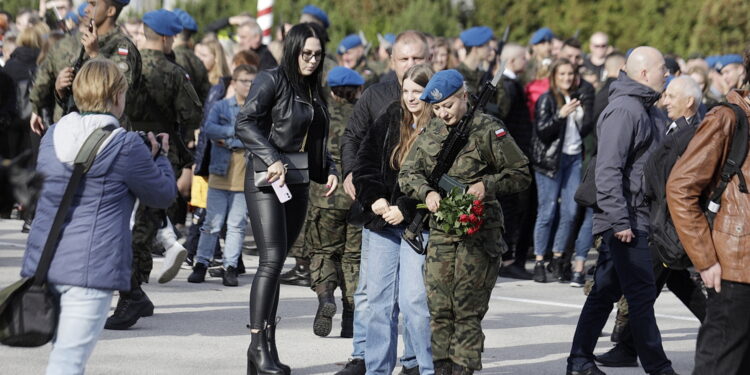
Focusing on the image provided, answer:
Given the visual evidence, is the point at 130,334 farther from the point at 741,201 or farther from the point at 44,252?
the point at 741,201

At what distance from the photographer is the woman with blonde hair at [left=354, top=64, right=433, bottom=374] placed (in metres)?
6.64

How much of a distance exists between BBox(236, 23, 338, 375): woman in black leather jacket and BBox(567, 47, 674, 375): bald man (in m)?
1.74

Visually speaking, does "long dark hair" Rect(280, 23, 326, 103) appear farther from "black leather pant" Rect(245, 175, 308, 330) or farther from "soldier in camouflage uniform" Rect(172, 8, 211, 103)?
"soldier in camouflage uniform" Rect(172, 8, 211, 103)

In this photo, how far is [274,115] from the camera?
735 centimetres

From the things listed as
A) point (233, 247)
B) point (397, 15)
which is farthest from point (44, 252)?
point (397, 15)

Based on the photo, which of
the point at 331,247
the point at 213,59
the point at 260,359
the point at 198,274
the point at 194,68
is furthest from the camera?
the point at 213,59

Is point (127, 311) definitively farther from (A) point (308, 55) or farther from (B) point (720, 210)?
(B) point (720, 210)

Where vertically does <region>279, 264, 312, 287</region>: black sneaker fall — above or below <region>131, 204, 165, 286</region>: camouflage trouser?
below

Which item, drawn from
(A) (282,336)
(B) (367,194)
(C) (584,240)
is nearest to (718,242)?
(B) (367,194)

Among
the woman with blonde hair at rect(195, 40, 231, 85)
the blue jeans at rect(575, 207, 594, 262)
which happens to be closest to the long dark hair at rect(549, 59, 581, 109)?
the blue jeans at rect(575, 207, 594, 262)

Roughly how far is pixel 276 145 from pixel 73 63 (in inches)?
74.4

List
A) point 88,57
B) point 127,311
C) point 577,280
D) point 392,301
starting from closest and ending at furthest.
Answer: point 392,301, point 88,57, point 127,311, point 577,280

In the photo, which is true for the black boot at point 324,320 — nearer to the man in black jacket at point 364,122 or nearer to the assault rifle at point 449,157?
the man in black jacket at point 364,122

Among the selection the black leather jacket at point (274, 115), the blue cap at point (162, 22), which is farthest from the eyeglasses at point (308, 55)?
the blue cap at point (162, 22)
